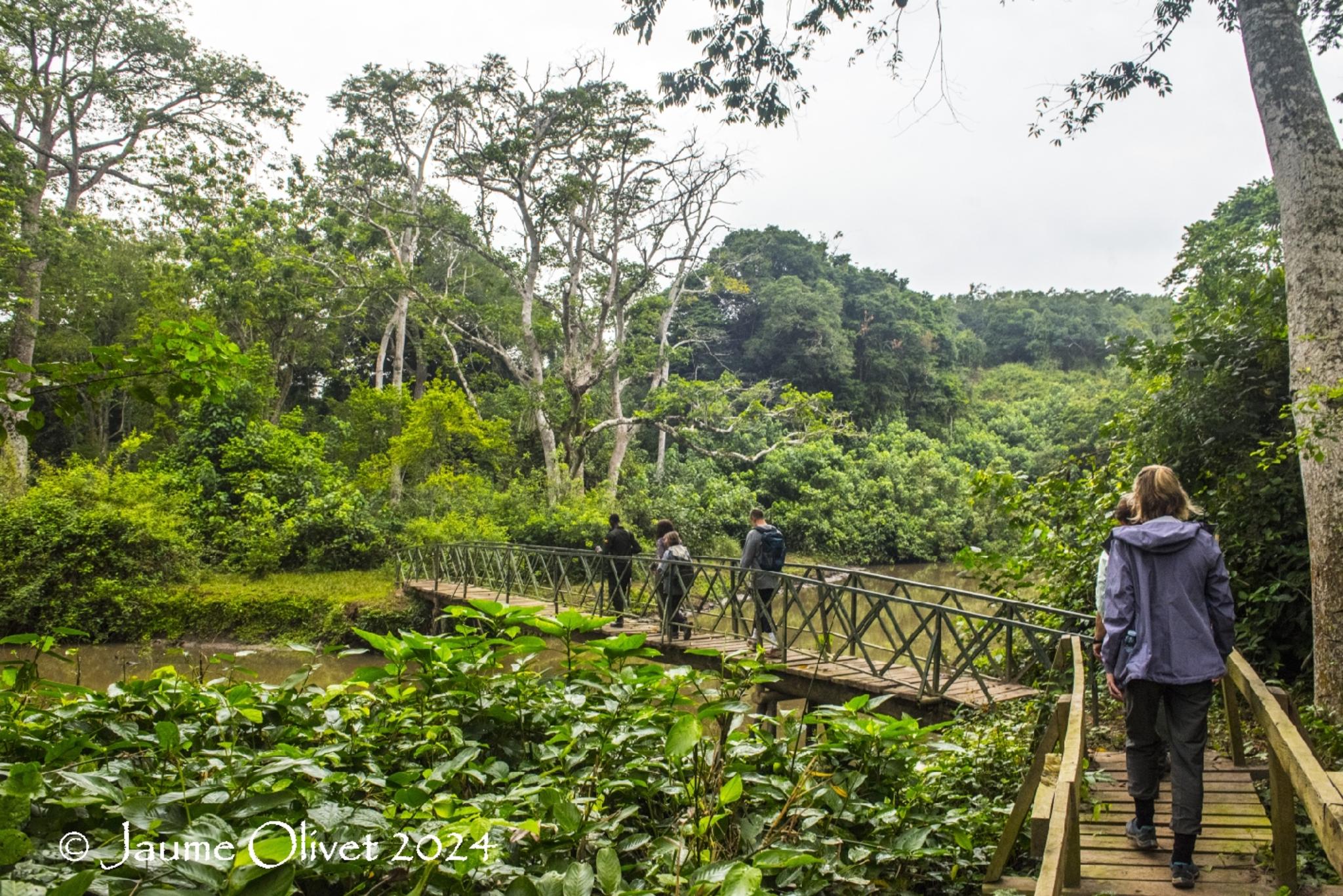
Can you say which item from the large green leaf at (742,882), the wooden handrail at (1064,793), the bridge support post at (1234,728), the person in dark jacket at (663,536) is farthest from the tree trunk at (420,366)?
the large green leaf at (742,882)

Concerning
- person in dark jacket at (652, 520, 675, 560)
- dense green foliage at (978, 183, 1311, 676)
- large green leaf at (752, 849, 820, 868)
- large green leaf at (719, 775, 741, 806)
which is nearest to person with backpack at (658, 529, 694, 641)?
person in dark jacket at (652, 520, 675, 560)

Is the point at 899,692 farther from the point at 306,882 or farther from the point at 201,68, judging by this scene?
the point at 201,68

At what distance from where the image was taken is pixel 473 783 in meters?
1.99

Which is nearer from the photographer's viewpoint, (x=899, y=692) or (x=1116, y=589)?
(x=1116, y=589)

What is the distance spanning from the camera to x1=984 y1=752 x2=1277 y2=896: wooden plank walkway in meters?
2.65

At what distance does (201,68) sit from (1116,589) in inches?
885

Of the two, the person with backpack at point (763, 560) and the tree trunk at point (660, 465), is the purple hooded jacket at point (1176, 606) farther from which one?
the tree trunk at point (660, 465)

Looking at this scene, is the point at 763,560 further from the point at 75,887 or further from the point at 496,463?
the point at 496,463

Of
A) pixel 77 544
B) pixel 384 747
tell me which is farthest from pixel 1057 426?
pixel 384 747

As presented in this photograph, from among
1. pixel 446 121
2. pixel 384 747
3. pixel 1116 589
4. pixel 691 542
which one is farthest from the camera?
pixel 691 542

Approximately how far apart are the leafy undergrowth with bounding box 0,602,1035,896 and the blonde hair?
1.33m

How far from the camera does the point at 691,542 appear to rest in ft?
68.9

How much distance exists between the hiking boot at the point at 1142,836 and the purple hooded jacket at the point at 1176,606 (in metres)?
0.54

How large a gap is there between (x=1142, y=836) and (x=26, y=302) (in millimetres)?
17927
